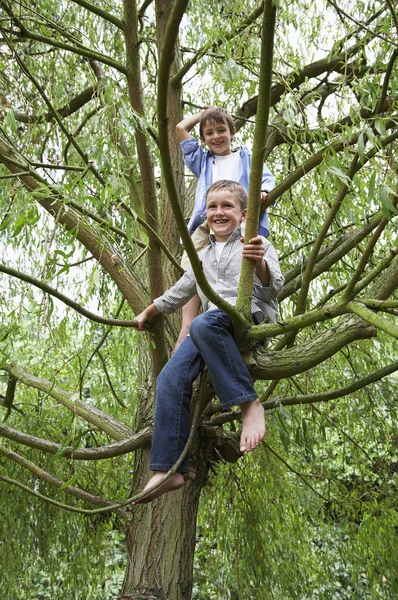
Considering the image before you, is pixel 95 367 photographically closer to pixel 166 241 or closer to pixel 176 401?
pixel 166 241

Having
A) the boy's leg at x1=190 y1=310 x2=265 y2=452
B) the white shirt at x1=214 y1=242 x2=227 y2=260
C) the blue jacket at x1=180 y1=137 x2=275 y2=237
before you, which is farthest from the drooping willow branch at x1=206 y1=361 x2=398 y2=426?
the blue jacket at x1=180 y1=137 x2=275 y2=237

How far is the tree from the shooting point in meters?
1.56

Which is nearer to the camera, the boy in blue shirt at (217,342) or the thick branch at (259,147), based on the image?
the thick branch at (259,147)

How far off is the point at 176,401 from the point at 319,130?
910mm

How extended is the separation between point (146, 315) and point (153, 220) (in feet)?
0.96

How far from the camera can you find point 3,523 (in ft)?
8.64

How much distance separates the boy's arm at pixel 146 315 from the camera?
6.63ft

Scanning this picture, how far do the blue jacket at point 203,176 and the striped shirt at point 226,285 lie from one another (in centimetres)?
29

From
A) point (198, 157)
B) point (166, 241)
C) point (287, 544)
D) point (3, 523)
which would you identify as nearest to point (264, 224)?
point (198, 157)

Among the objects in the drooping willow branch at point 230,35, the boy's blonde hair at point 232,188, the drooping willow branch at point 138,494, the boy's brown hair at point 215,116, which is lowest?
the drooping willow branch at point 138,494

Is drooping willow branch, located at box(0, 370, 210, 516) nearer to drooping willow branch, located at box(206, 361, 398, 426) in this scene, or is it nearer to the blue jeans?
the blue jeans

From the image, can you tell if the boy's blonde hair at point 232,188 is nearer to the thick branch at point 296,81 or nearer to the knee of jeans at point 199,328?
the knee of jeans at point 199,328

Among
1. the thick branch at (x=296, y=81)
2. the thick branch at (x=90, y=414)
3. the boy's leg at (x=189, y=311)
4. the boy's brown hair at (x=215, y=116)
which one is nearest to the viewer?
the boy's leg at (x=189, y=311)

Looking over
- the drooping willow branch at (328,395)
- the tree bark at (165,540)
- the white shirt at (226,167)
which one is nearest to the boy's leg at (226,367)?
the drooping willow branch at (328,395)
